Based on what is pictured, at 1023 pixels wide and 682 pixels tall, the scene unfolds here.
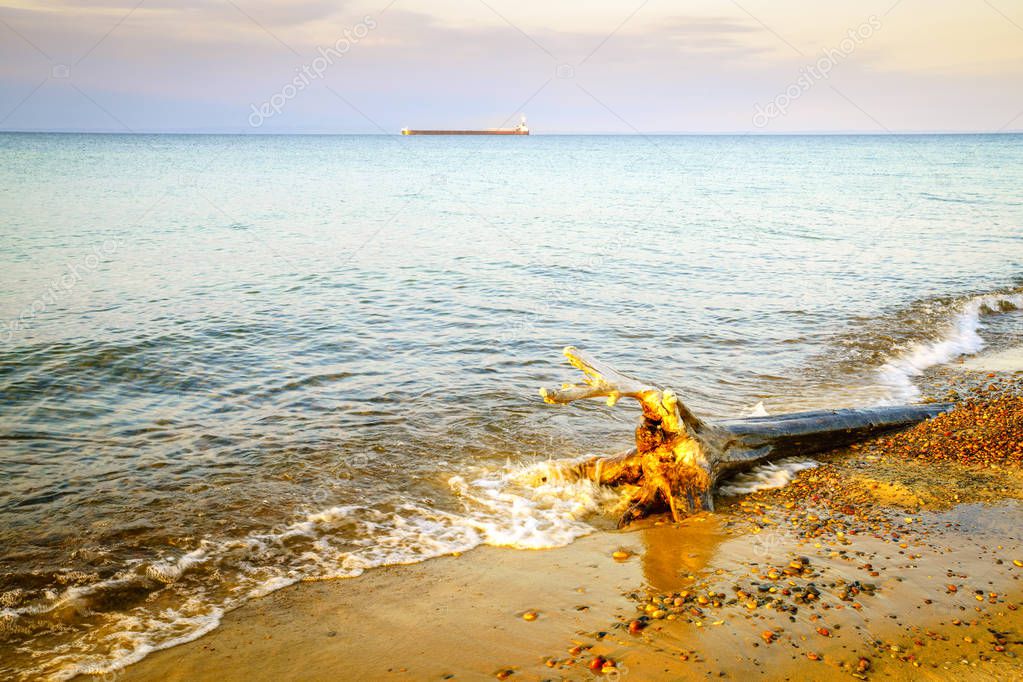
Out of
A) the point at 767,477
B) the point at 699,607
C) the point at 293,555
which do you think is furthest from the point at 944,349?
the point at 293,555

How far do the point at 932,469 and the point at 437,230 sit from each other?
2194 centimetres

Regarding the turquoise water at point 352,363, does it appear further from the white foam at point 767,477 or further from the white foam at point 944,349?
the white foam at point 767,477

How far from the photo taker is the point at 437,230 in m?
27.6

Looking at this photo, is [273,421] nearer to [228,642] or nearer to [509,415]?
[509,415]

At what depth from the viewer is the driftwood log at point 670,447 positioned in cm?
704

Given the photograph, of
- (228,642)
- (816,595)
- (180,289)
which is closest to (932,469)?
(816,595)

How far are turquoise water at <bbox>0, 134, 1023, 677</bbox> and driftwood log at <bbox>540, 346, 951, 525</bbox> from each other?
1.58 feet

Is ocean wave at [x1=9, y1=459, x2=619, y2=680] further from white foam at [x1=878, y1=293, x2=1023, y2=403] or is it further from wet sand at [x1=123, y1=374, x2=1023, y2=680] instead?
white foam at [x1=878, y1=293, x2=1023, y2=403]

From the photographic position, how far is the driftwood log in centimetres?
704

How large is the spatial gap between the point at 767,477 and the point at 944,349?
8.32 meters

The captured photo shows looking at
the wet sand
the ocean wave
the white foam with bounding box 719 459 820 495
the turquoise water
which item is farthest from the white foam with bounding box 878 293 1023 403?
the ocean wave

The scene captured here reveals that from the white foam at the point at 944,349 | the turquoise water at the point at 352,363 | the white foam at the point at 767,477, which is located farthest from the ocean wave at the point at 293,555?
the white foam at the point at 944,349

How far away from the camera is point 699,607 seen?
516 centimetres

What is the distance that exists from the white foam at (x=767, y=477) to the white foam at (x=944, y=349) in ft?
11.1
